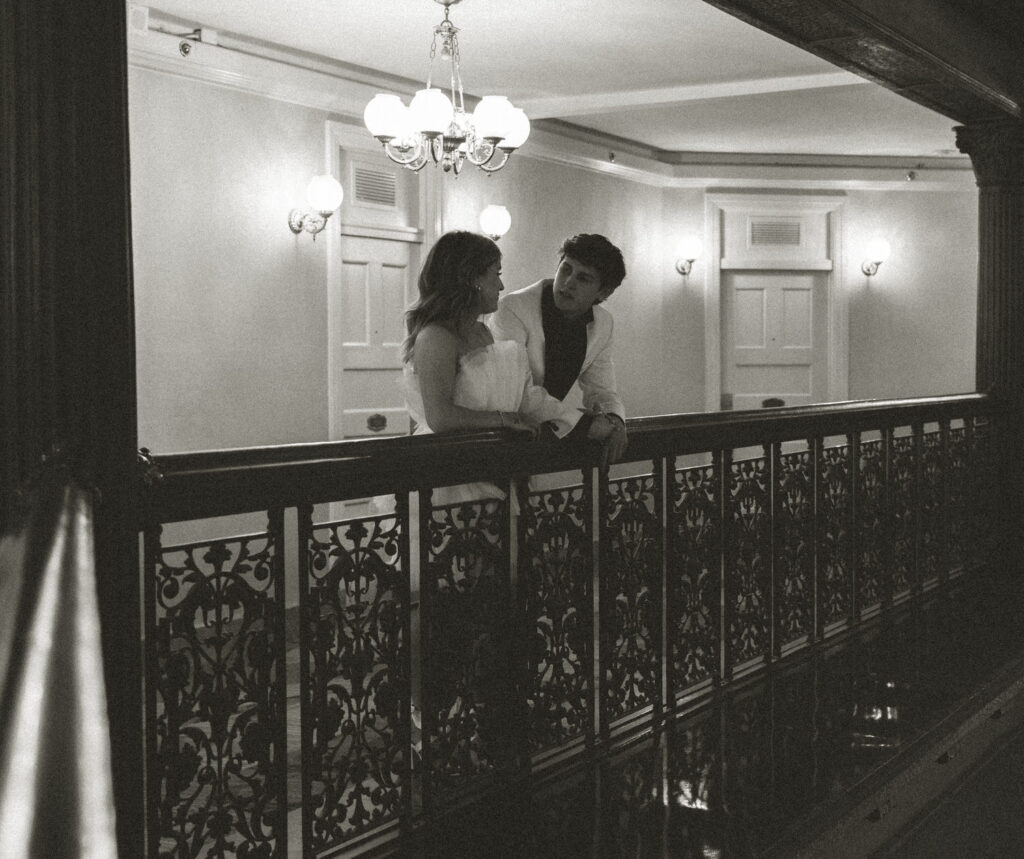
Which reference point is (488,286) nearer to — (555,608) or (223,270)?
(555,608)

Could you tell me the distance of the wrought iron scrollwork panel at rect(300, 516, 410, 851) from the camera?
251cm

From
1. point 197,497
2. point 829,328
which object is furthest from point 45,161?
point 829,328

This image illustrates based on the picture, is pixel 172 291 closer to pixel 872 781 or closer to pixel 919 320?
pixel 872 781

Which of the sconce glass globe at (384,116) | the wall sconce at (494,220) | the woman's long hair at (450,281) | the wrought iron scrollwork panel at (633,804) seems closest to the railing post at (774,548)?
the wrought iron scrollwork panel at (633,804)

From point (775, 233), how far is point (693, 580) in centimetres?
835

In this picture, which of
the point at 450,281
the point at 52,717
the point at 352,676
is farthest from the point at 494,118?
the point at 52,717

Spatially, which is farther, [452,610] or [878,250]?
[878,250]

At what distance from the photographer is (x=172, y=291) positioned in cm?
658

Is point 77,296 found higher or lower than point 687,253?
lower

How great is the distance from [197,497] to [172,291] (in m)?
4.68

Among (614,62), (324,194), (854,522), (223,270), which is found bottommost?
(854,522)

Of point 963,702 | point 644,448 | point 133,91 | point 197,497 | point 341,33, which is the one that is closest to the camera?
point 197,497

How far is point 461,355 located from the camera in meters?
3.14

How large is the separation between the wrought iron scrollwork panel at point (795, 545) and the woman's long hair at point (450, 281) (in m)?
1.73
